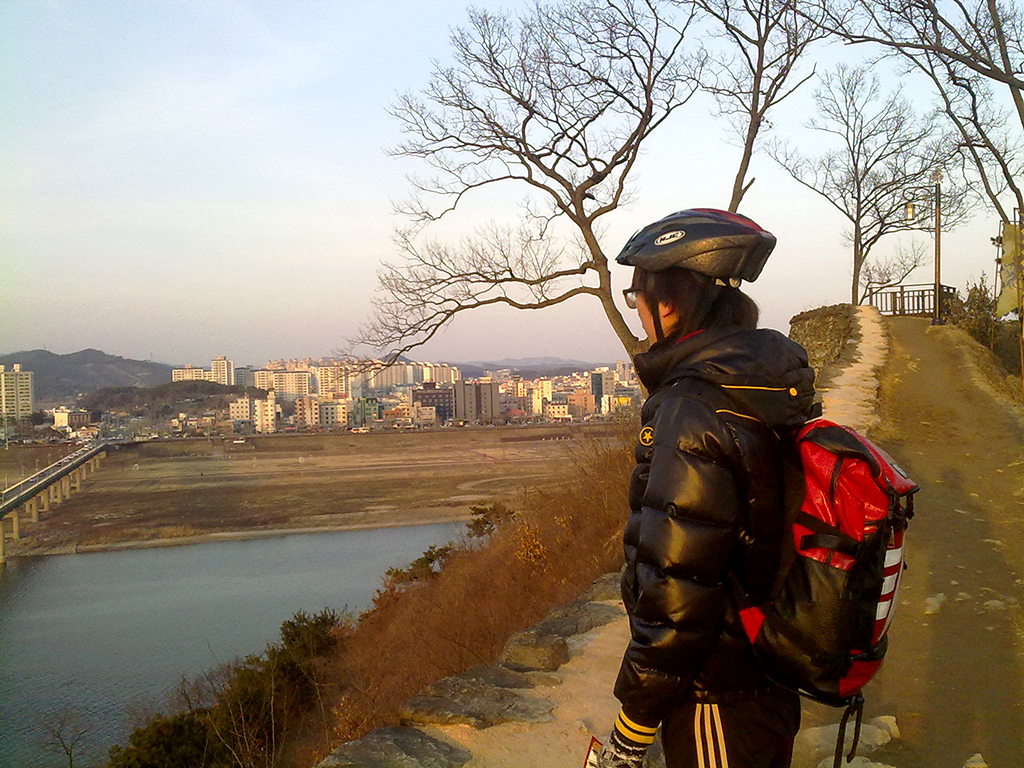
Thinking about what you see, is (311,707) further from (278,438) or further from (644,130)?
(278,438)

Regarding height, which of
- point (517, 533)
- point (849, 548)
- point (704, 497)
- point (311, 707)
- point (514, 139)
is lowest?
point (311, 707)

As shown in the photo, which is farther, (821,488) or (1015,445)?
(1015,445)

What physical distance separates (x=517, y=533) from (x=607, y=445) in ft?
6.90

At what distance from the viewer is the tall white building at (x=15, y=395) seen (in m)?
52.7

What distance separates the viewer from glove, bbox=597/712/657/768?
1.54 meters

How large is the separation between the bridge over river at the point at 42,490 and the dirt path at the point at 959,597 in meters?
34.1

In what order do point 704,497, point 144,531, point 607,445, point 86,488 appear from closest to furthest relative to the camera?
point 704,497
point 607,445
point 144,531
point 86,488

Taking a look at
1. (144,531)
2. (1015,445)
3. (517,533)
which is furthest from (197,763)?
(144,531)

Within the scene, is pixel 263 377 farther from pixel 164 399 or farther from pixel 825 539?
pixel 825 539

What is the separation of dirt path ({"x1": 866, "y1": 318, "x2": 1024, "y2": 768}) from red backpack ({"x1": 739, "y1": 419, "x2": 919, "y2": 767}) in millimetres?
2439

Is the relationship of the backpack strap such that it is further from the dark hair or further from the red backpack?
the dark hair

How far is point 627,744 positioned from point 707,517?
52cm

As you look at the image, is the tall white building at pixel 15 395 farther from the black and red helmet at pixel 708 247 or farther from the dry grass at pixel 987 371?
the black and red helmet at pixel 708 247

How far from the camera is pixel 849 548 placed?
4.75ft
